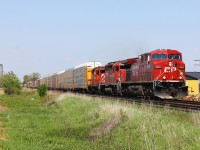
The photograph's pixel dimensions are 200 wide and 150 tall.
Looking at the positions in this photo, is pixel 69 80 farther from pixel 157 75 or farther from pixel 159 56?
pixel 157 75

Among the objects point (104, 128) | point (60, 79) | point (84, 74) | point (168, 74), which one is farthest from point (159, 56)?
point (60, 79)

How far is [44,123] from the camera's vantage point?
24828 millimetres

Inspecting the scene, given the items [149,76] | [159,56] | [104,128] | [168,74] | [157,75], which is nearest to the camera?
[104,128]

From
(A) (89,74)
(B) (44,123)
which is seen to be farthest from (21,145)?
(A) (89,74)

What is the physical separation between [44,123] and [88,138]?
25.7ft

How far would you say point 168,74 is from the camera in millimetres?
27672

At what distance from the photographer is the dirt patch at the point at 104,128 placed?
17484 millimetres

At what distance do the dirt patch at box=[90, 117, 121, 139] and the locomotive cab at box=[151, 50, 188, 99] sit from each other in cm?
865

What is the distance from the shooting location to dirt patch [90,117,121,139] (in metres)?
17.5

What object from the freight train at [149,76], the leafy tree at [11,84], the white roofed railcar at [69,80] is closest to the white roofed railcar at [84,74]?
the white roofed railcar at [69,80]

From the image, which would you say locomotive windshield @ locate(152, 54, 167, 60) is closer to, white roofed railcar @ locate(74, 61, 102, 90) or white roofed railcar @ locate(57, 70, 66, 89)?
white roofed railcar @ locate(74, 61, 102, 90)

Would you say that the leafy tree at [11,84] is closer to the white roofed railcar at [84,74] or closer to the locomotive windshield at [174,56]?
the white roofed railcar at [84,74]

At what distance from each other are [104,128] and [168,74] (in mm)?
10830

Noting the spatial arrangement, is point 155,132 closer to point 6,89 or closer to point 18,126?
point 18,126
